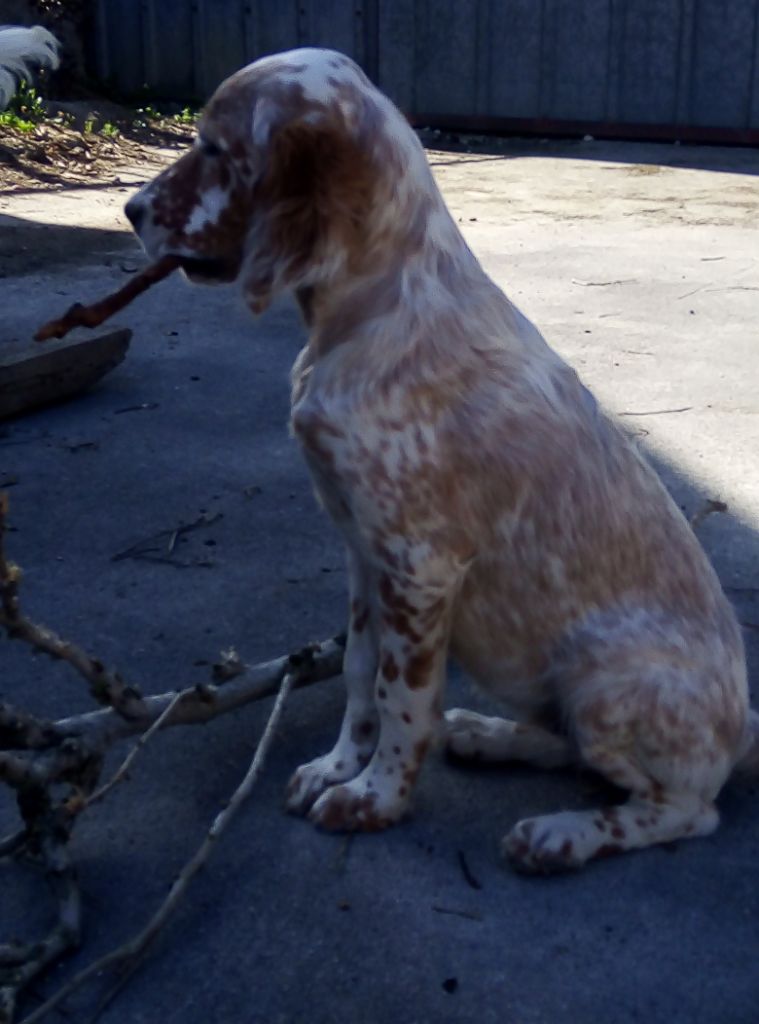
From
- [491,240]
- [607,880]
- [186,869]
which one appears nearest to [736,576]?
[607,880]

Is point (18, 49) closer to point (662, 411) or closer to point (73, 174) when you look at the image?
point (662, 411)

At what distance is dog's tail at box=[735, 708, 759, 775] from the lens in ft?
9.11

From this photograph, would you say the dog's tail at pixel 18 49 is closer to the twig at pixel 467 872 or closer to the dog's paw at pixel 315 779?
the dog's paw at pixel 315 779

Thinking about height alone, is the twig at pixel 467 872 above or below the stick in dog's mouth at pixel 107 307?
below

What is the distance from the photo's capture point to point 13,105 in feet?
35.2

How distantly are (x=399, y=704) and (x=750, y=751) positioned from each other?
2.41 ft

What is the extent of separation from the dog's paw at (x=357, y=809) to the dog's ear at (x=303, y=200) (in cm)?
93

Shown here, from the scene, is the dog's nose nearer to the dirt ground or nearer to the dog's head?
the dog's head

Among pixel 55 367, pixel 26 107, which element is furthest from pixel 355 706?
pixel 26 107

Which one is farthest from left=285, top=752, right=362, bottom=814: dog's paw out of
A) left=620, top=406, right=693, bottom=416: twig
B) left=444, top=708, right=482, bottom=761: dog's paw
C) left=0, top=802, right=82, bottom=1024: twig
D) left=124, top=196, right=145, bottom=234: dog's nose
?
left=620, top=406, right=693, bottom=416: twig

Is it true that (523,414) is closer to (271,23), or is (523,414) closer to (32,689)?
(32,689)

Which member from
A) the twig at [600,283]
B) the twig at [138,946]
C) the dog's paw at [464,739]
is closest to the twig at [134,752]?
the twig at [138,946]

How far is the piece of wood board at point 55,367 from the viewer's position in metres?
4.79

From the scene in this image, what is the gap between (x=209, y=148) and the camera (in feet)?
8.27
